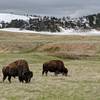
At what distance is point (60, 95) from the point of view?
838 inches

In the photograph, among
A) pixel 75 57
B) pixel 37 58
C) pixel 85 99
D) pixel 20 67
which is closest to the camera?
pixel 85 99

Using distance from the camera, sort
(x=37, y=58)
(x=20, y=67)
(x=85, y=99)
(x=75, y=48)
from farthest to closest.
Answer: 1. (x=75, y=48)
2. (x=37, y=58)
3. (x=20, y=67)
4. (x=85, y=99)

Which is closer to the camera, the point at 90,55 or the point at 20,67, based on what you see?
the point at 20,67

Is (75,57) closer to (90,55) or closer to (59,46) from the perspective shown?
(90,55)

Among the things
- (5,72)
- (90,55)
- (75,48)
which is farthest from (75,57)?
(5,72)

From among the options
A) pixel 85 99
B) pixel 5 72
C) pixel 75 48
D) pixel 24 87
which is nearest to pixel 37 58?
pixel 75 48

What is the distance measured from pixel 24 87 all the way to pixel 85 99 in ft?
16.9

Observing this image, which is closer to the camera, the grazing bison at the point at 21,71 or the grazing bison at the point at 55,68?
the grazing bison at the point at 21,71

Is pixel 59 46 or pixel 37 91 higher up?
pixel 37 91

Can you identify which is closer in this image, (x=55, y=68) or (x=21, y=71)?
(x=21, y=71)

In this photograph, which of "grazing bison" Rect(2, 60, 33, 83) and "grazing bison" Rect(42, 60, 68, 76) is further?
"grazing bison" Rect(42, 60, 68, 76)

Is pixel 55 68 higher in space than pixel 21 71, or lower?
lower

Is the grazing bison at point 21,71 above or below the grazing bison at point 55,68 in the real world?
above

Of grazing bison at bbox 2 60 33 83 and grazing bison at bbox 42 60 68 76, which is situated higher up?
grazing bison at bbox 2 60 33 83
